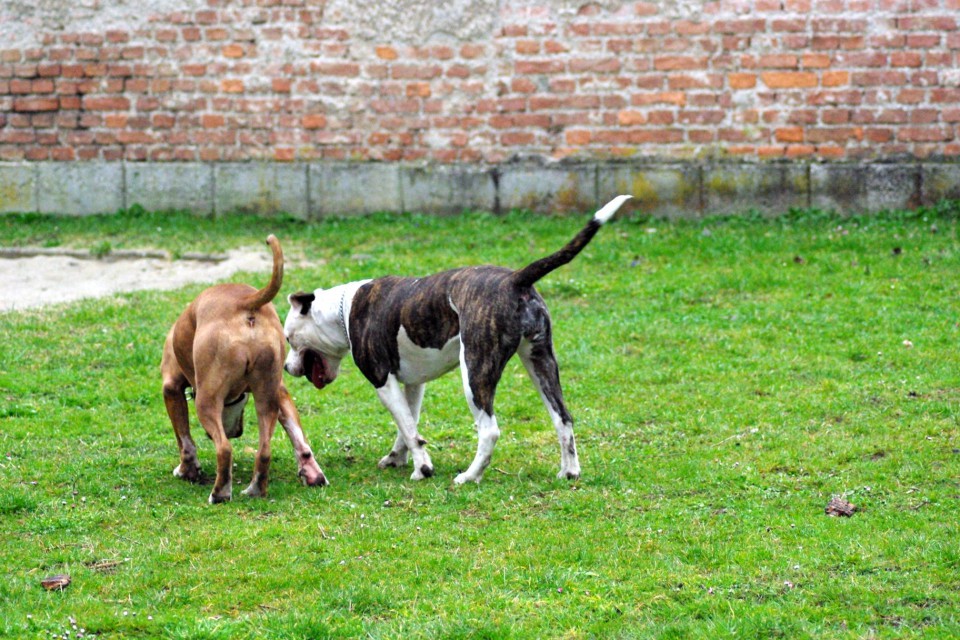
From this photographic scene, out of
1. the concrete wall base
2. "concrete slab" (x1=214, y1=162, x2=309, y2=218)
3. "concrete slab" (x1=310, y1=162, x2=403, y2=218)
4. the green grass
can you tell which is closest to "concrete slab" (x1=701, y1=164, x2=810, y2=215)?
the concrete wall base

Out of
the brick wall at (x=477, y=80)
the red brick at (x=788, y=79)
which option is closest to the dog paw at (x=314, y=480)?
the brick wall at (x=477, y=80)

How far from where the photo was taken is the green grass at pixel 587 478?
4836 mm

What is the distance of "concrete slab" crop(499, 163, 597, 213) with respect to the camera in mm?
13672

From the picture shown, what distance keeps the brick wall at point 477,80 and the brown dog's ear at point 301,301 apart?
271 inches

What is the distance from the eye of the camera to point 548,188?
543 inches

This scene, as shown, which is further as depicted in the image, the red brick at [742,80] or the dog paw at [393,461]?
the red brick at [742,80]

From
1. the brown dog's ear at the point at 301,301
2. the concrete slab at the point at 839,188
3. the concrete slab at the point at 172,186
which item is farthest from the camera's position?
the concrete slab at the point at 172,186

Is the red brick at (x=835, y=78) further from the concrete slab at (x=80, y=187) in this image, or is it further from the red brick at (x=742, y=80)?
the concrete slab at (x=80, y=187)

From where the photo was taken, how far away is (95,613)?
4.81 metres

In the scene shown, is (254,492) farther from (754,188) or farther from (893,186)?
(893,186)

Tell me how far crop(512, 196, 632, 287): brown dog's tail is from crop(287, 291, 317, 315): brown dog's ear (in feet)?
4.25

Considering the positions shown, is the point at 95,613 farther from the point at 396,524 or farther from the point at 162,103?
the point at 162,103

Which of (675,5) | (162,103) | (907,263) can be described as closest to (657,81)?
(675,5)

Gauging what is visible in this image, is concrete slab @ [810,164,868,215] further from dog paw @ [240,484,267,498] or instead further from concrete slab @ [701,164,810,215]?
dog paw @ [240,484,267,498]
